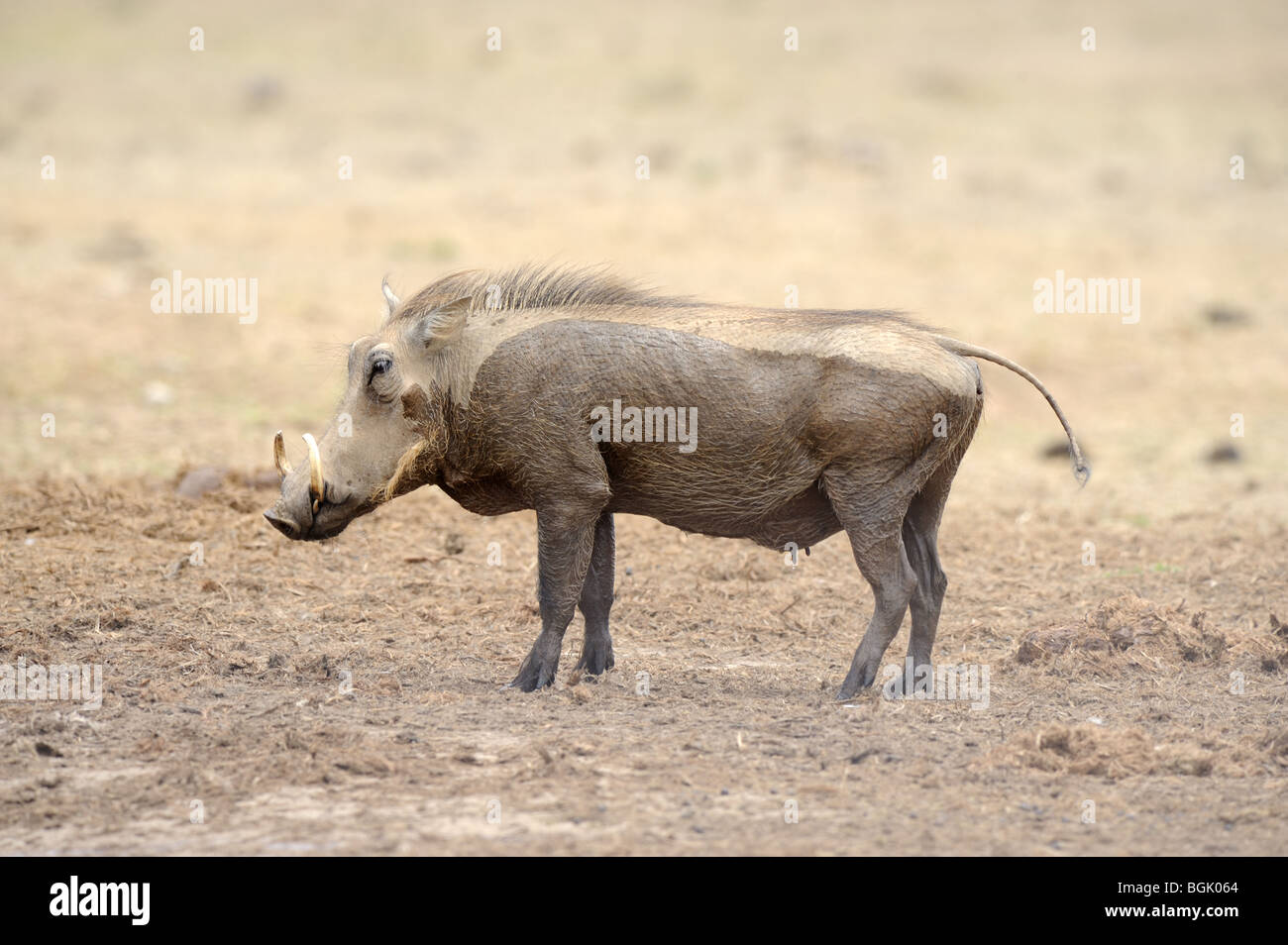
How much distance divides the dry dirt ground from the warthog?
75cm

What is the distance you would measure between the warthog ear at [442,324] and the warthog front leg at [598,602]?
1096 mm

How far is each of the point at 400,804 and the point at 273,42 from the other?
26990 mm

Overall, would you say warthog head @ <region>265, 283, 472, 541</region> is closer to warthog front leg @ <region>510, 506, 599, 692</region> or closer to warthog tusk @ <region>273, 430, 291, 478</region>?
warthog tusk @ <region>273, 430, 291, 478</region>

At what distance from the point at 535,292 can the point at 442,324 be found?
1.62 feet

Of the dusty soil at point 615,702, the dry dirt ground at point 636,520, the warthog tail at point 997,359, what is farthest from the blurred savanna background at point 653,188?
the warthog tail at point 997,359

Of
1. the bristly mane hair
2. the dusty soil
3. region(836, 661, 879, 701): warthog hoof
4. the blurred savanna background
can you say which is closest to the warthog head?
the bristly mane hair

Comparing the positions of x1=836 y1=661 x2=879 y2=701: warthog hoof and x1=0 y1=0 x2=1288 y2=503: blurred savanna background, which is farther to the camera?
x1=0 y1=0 x2=1288 y2=503: blurred savanna background

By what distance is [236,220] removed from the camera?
1817 centimetres

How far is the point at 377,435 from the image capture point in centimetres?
616

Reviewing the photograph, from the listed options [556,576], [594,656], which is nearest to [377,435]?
[556,576]

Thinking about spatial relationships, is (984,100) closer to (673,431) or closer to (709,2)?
(709,2)

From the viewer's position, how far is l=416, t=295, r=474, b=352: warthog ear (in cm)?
623

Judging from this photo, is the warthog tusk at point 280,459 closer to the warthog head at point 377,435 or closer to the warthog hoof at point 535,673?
the warthog head at point 377,435

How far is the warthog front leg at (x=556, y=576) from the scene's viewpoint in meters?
6.25
